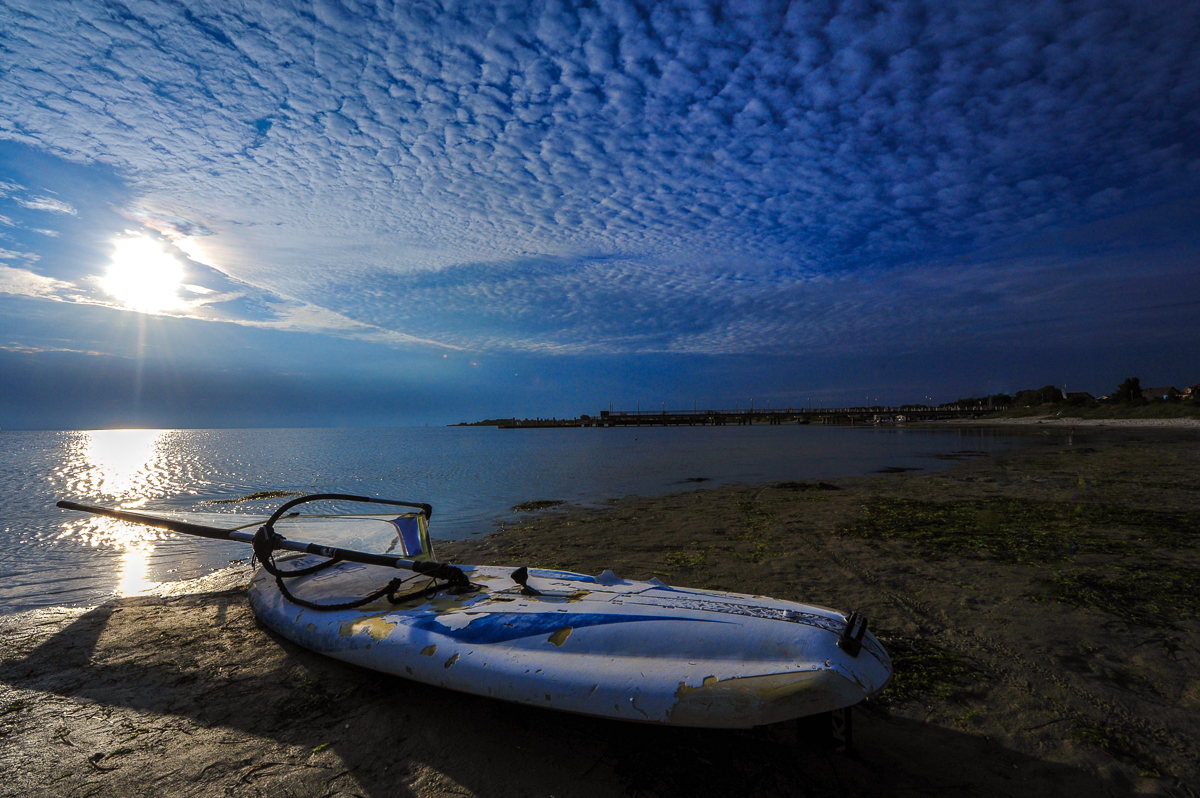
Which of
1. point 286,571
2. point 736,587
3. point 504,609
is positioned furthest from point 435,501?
point 504,609

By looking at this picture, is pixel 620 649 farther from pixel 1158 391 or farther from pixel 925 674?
pixel 1158 391

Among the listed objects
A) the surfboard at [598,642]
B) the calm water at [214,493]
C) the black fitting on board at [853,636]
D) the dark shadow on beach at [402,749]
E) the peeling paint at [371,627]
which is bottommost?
the calm water at [214,493]

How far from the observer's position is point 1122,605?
16.0 ft

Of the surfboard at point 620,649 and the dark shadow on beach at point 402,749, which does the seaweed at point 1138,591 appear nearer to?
the dark shadow on beach at point 402,749

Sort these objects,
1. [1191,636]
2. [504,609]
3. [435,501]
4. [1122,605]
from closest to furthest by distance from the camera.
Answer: [504,609] → [1191,636] → [1122,605] → [435,501]

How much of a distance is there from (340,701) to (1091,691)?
5240 millimetres

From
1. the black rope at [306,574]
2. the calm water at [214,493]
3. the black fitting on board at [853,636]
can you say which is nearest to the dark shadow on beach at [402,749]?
the black rope at [306,574]

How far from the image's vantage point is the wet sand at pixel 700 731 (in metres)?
2.72

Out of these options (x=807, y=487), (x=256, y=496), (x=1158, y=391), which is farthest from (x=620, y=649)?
(x=1158, y=391)

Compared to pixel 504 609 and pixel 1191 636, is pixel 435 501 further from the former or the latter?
pixel 1191 636

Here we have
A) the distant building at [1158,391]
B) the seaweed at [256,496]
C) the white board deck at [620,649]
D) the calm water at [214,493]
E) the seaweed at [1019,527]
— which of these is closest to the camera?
the white board deck at [620,649]

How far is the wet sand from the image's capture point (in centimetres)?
272

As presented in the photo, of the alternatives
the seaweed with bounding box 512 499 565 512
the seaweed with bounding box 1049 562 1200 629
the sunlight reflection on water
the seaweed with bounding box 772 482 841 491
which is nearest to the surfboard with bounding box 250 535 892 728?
the seaweed with bounding box 1049 562 1200 629

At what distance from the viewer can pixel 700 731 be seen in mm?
3086
